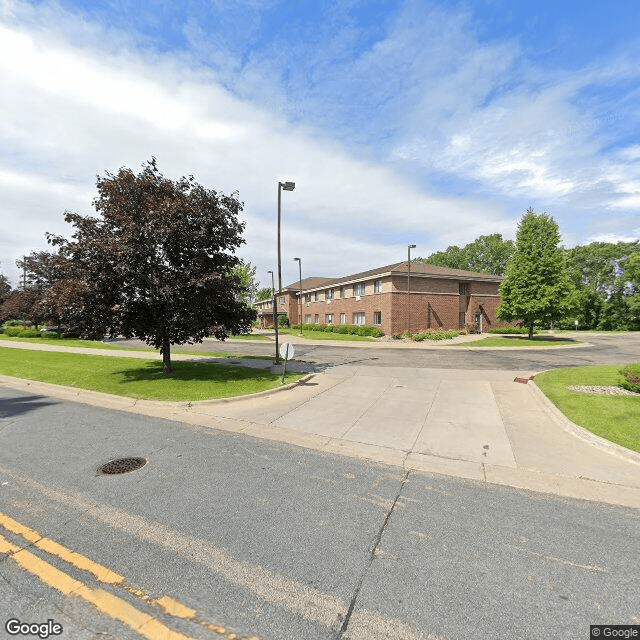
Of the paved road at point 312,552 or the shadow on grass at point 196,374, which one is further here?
the shadow on grass at point 196,374

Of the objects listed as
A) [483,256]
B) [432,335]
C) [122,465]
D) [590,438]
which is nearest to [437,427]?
[590,438]

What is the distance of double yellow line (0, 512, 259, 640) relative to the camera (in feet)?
8.35

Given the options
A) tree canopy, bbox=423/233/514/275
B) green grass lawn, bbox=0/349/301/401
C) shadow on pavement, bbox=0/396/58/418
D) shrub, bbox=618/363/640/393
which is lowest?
shadow on pavement, bbox=0/396/58/418

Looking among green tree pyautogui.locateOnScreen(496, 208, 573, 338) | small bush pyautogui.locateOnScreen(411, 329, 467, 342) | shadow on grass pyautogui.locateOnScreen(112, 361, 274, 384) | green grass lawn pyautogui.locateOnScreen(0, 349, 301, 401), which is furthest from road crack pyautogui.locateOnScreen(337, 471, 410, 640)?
green tree pyautogui.locateOnScreen(496, 208, 573, 338)

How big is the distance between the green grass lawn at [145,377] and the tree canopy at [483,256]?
245 feet

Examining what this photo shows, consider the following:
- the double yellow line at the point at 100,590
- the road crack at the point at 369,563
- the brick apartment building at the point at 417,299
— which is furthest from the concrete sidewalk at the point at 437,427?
the brick apartment building at the point at 417,299

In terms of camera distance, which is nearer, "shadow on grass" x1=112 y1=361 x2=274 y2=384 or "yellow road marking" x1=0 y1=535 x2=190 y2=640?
"yellow road marking" x1=0 y1=535 x2=190 y2=640

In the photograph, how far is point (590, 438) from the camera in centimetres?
641

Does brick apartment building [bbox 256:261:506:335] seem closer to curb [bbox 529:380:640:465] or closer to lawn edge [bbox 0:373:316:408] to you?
lawn edge [bbox 0:373:316:408]

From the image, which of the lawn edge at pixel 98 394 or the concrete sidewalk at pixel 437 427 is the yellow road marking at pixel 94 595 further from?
the lawn edge at pixel 98 394

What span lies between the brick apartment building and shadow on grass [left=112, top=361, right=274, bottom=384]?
54.8 feet

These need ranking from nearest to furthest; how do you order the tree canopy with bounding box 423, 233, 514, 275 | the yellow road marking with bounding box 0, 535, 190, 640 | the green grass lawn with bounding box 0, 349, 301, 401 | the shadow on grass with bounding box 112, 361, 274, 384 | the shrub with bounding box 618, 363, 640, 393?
the yellow road marking with bounding box 0, 535, 190, 640, the shrub with bounding box 618, 363, 640, 393, the green grass lawn with bounding box 0, 349, 301, 401, the shadow on grass with bounding box 112, 361, 274, 384, the tree canopy with bounding box 423, 233, 514, 275

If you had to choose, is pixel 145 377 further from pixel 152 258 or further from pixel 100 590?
pixel 100 590

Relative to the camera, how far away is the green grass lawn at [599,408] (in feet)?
21.1
